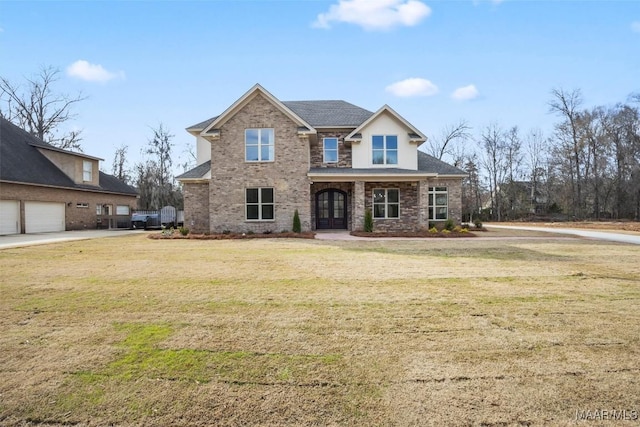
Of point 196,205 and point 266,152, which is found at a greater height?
point 266,152

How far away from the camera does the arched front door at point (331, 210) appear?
2062cm

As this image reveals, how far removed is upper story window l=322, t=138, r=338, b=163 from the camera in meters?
20.1

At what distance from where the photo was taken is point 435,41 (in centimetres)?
1548

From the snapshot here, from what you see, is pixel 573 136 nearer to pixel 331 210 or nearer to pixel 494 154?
pixel 494 154

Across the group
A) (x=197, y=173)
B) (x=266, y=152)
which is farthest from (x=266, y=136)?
(x=197, y=173)

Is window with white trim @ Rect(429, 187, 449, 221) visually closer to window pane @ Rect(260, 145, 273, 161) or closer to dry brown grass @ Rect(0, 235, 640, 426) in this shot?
window pane @ Rect(260, 145, 273, 161)

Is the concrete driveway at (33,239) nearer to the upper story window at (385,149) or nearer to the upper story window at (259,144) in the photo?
the upper story window at (259,144)

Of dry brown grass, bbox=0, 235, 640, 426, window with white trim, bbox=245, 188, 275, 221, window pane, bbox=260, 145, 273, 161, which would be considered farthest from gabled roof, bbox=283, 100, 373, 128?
dry brown grass, bbox=0, 235, 640, 426

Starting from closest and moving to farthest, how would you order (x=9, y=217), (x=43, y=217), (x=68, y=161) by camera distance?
(x=9, y=217)
(x=43, y=217)
(x=68, y=161)

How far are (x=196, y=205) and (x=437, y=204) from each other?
14905 mm

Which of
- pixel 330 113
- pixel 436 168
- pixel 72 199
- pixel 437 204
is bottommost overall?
pixel 437 204

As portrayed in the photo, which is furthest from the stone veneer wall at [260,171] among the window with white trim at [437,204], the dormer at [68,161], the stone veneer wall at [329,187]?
the dormer at [68,161]

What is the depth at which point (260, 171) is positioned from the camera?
60.8 feet

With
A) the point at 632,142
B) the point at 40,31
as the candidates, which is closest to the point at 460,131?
the point at 632,142
